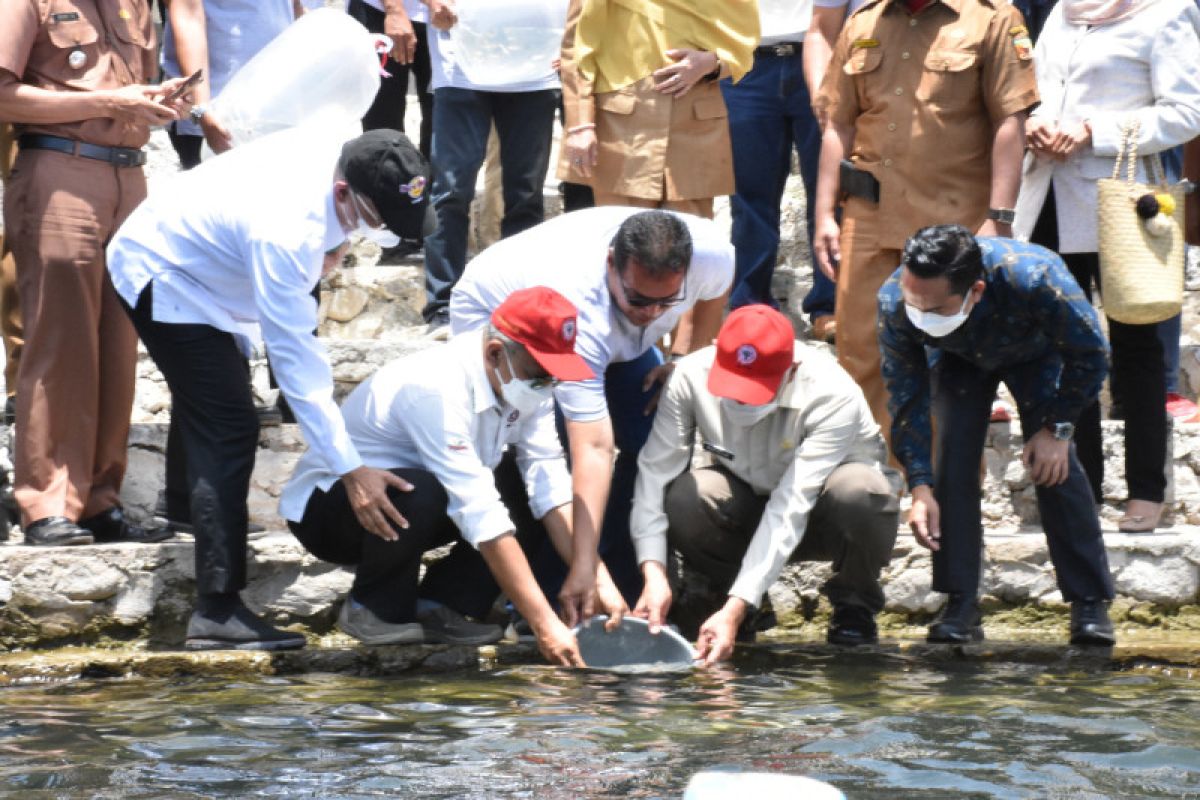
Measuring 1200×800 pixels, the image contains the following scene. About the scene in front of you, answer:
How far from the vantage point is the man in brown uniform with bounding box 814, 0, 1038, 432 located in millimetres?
6320

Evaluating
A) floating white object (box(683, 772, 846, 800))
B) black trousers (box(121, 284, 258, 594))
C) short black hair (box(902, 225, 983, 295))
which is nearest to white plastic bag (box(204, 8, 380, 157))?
black trousers (box(121, 284, 258, 594))

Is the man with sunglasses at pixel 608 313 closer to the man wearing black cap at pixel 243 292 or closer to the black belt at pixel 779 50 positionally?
the man wearing black cap at pixel 243 292

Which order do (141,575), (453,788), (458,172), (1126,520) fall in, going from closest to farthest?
(453,788) → (141,575) → (1126,520) → (458,172)

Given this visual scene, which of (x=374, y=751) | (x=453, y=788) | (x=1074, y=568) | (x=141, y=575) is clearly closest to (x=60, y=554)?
(x=141, y=575)

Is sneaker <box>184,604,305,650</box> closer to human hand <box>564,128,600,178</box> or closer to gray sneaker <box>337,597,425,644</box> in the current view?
gray sneaker <box>337,597,425,644</box>

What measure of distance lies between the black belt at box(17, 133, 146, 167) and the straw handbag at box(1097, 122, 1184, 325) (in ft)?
11.3

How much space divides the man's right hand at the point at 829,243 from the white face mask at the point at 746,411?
3.36 ft

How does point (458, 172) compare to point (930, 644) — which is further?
point (458, 172)

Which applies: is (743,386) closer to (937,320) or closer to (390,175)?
(937,320)

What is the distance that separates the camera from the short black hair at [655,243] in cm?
564

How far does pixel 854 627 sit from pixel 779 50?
2.60 m

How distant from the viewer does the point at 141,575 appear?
19.5 feet

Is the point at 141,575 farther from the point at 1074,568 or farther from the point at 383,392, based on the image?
the point at 1074,568

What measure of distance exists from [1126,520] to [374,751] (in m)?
3.12
